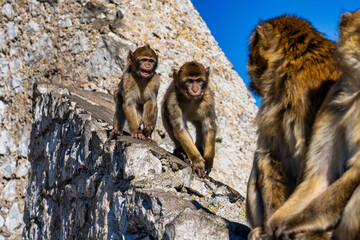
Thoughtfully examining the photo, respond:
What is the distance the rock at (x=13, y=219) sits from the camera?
7.48 m

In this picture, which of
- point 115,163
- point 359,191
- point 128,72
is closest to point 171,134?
point 128,72

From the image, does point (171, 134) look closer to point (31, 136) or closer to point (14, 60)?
point (31, 136)

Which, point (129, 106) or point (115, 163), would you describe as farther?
point (129, 106)

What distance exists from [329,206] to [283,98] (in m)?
0.78

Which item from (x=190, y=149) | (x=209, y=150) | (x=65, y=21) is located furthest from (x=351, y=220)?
(x=65, y=21)

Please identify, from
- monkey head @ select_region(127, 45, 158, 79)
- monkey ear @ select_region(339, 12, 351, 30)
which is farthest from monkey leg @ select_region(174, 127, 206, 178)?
monkey ear @ select_region(339, 12, 351, 30)

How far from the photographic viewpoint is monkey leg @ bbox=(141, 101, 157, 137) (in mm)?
5945

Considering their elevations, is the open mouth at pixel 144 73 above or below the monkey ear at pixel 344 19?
above

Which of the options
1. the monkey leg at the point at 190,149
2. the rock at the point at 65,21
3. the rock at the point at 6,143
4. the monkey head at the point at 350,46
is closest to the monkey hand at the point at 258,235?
the monkey head at the point at 350,46

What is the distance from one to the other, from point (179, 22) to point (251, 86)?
7.93m

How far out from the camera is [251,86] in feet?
9.99

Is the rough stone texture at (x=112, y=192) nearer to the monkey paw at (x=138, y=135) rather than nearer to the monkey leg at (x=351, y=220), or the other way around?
the monkey paw at (x=138, y=135)

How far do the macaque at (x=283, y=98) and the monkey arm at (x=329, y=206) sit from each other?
32cm

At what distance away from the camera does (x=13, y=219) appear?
24.7ft
